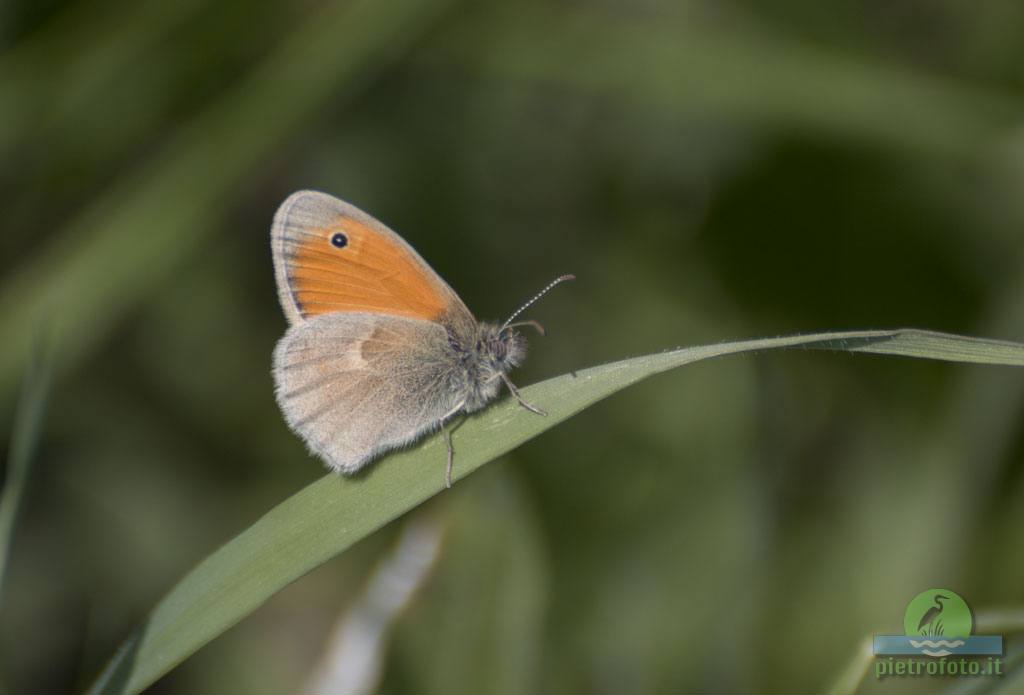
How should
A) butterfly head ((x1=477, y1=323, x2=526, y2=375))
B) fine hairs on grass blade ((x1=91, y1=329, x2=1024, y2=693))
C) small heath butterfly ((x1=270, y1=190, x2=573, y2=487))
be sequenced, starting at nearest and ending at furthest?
fine hairs on grass blade ((x1=91, y1=329, x2=1024, y2=693)) < small heath butterfly ((x1=270, y1=190, x2=573, y2=487)) < butterfly head ((x1=477, y1=323, x2=526, y2=375))

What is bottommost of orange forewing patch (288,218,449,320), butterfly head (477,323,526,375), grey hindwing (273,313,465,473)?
butterfly head (477,323,526,375)

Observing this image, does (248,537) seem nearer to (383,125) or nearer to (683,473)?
(683,473)

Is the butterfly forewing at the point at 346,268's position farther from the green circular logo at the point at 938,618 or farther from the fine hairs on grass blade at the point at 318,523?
the green circular logo at the point at 938,618

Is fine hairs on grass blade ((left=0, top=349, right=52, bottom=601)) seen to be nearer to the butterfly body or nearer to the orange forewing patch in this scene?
the butterfly body

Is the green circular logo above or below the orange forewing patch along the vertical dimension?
below

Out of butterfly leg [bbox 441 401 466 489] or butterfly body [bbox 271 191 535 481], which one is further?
butterfly body [bbox 271 191 535 481]

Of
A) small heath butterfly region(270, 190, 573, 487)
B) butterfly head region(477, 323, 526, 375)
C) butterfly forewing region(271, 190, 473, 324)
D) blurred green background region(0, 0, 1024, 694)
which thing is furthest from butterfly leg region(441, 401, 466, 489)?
blurred green background region(0, 0, 1024, 694)

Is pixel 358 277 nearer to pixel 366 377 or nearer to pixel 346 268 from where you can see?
pixel 346 268

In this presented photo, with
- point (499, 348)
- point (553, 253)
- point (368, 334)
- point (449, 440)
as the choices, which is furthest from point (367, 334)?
point (553, 253)

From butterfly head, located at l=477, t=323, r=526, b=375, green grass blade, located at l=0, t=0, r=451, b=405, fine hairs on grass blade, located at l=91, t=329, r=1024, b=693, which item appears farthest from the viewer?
green grass blade, located at l=0, t=0, r=451, b=405
